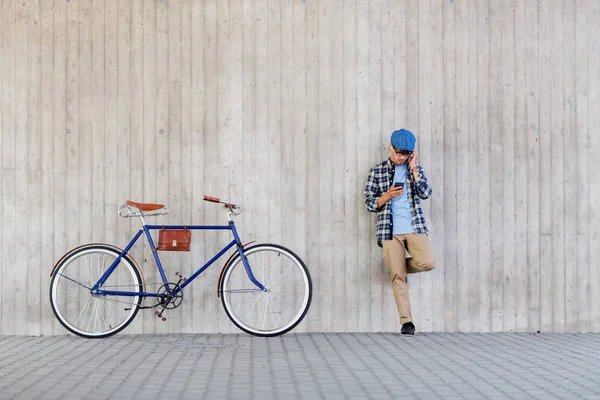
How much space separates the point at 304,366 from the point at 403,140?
229 cm

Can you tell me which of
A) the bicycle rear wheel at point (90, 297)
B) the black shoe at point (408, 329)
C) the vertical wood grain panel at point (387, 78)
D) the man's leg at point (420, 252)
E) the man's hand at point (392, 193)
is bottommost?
the black shoe at point (408, 329)

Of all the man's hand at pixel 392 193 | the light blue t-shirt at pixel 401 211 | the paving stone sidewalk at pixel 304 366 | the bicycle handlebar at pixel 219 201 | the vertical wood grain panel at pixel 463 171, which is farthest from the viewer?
the vertical wood grain panel at pixel 463 171

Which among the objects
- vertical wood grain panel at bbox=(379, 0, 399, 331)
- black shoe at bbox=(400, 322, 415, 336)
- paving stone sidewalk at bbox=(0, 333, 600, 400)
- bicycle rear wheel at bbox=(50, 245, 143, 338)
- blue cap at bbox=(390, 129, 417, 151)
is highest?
vertical wood grain panel at bbox=(379, 0, 399, 331)

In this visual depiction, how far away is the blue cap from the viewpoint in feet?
25.5

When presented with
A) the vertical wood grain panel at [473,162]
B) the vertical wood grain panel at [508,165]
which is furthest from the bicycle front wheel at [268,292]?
the vertical wood grain panel at [508,165]

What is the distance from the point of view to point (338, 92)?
8.16 meters

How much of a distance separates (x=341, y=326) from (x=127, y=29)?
2.98 meters

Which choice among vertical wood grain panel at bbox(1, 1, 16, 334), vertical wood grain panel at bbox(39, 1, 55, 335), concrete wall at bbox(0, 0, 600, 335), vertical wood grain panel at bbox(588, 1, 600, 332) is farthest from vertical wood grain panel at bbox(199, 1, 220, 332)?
vertical wood grain panel at bbox(588, 1, 600, 332)

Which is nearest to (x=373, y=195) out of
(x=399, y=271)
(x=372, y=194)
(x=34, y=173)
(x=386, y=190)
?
(x=372, y=194)

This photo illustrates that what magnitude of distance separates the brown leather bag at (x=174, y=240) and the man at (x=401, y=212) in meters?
1.46

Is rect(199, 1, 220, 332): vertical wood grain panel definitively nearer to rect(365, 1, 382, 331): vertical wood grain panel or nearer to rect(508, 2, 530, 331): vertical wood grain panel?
rect(365, 1, 382, 331): vertical wood grain panel

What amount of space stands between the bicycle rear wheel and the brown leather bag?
1.11 feet

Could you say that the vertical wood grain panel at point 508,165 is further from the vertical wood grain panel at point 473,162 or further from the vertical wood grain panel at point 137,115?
the vertical wood grain panel at point 137,115

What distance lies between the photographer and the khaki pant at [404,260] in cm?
785
